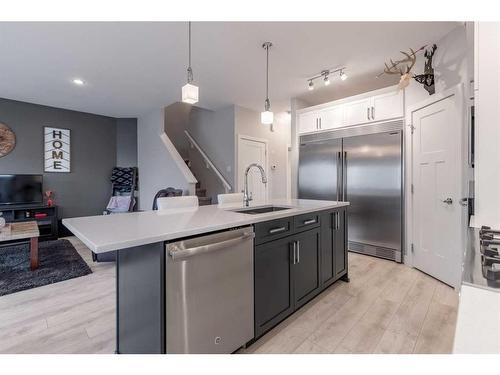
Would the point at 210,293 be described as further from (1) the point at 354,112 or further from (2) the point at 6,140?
(2) the point at 6,140

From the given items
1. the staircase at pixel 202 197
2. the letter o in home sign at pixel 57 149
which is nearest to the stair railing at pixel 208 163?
the staircase at pixel 202 197

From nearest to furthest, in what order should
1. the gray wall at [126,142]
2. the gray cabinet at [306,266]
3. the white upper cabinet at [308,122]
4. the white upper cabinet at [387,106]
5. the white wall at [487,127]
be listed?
→ 1. the white wall at [487,127]
2. the gray cabinet at [306,266]
3. the white upper cabinet at [387,106]
4. the white upper cabinet at [308,122]
5. the gray wall at [126,142]

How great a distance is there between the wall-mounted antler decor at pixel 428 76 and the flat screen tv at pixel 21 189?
646cm

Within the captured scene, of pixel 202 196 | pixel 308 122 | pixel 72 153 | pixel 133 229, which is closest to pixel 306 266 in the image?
pixel 133 229

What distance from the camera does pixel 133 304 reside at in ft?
4.49

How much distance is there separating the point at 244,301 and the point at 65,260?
320cm

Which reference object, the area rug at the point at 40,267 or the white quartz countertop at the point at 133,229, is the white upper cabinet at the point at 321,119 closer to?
the white quartz countertop at the point at 133,229

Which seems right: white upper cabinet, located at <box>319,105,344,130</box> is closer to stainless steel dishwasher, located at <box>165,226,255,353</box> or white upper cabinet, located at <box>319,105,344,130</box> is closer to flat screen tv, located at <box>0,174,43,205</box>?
stainless steel dishwasher, located at <box>165,226,255,353</box>

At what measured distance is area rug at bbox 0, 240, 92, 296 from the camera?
2.70 meters

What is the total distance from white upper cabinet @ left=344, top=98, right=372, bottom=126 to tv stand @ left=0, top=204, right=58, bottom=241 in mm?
5566

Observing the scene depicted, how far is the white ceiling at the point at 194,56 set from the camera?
2.51 m

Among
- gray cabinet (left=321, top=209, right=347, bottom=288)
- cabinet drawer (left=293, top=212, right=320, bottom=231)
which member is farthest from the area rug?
gray cabinet (left=321, top=209, right=347, bottom=288)

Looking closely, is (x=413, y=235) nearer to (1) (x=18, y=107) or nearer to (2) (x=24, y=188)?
(2) (x=24, y=188)

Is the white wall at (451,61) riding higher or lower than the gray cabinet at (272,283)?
higher
